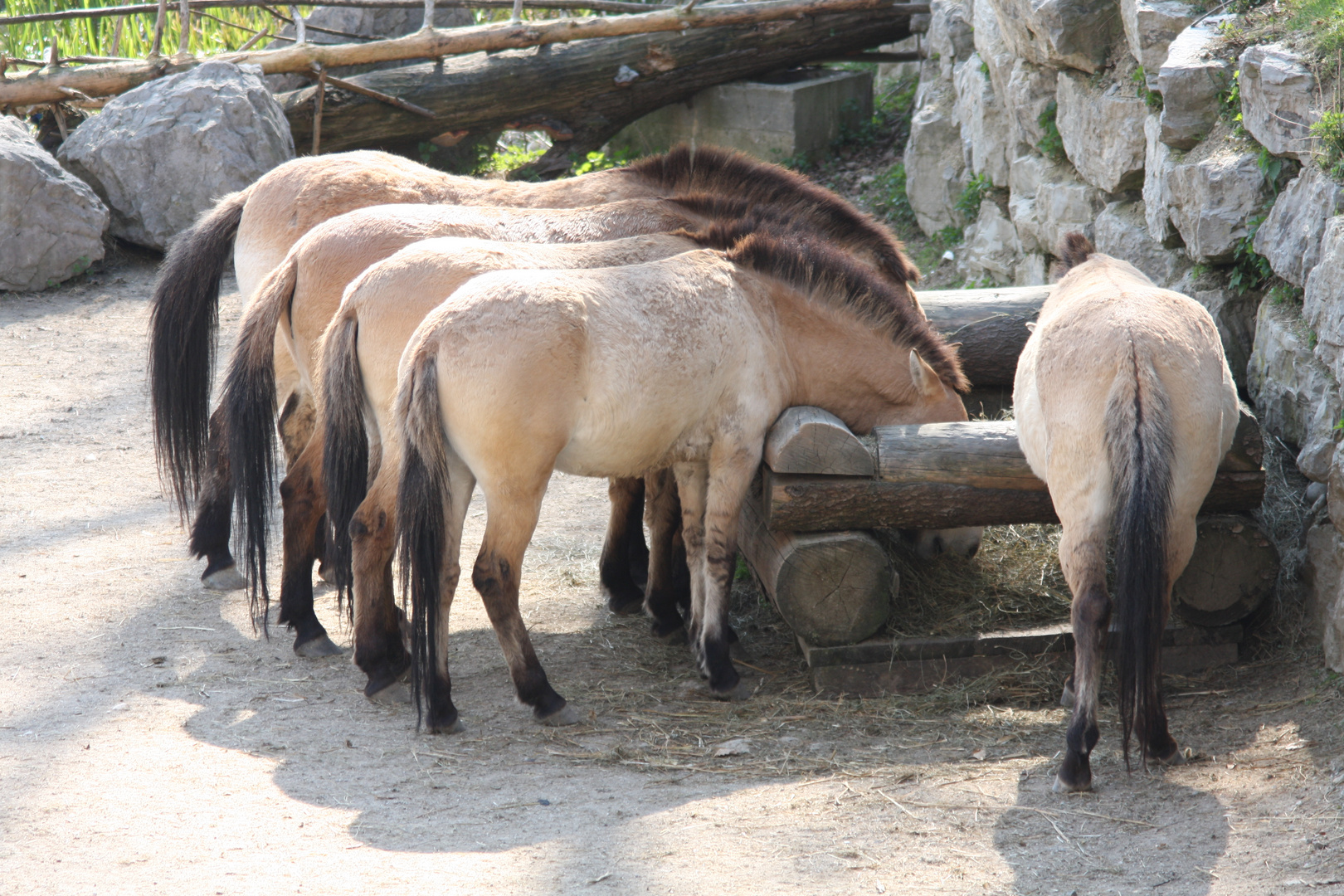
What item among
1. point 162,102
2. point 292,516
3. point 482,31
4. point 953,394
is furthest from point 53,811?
point 482,31

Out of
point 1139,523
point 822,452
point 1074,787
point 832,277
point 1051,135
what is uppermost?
point 1051,135

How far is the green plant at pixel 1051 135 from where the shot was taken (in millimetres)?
6777

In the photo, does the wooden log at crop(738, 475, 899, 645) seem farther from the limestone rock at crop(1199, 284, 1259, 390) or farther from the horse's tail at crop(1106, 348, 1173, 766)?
the limestone rock at crop(1199, 284, 1259, 390)

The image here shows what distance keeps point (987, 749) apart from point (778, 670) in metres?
1.06

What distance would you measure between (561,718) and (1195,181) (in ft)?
11.2

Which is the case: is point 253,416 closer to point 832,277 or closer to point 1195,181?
point 832,277

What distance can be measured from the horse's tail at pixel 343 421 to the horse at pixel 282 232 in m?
1.09

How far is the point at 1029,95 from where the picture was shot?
6.91 m

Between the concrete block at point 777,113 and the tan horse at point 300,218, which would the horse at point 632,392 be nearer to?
the tan horse at point 300,218

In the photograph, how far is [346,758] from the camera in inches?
142

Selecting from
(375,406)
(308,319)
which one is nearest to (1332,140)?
(375,406)

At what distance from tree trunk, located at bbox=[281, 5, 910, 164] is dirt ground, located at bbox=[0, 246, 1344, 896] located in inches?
238

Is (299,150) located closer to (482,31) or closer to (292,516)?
(482,31)

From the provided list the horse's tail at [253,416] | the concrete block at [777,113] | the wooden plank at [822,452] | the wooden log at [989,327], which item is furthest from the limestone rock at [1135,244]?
the concrete block at [777,113]
